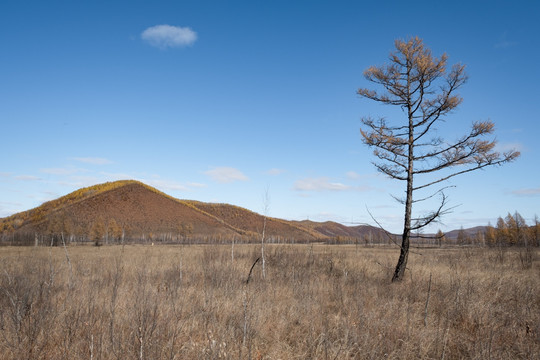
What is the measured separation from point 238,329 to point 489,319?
4411 mm

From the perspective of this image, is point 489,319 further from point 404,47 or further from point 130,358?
point 404,47

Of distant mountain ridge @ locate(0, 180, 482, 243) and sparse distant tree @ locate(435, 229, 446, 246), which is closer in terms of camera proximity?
sparse distant tree @ locate(435, 229, 446, 246)

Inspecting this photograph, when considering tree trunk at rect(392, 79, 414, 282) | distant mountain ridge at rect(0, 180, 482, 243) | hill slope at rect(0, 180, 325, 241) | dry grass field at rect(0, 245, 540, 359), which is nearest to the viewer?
dry grass field at rect(0, 245, 540, 359)

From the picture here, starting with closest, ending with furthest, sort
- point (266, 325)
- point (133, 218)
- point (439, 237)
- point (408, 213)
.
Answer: point (266, 325), point (439, 237), point (408, 213), point (133, 218)

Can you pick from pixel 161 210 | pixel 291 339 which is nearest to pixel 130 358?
pixel 291 339

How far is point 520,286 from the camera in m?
7.92

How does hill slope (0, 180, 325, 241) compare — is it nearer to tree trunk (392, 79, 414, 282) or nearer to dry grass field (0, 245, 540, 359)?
dry grass field (0, 245, 540, 359)

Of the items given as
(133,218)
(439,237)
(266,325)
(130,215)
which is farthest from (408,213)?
(130,215)

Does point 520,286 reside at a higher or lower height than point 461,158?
lower

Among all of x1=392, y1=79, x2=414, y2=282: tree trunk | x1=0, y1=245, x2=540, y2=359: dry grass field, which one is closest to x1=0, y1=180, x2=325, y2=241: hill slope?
x1=0, y1=245, x2=540, y2=359: dry grass field

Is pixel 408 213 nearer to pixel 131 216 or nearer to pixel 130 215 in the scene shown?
pixel 131 216

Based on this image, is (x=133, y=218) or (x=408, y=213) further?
(x=133, y=218)

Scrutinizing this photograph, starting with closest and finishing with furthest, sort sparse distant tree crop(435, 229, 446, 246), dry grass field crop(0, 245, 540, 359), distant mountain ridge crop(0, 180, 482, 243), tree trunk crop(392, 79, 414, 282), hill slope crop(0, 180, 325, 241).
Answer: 1. dry grass field crop(0, 245, 540, 359)
2. sparse distant tree crop(435, 229, 446, 246)
3. tree trunk crop(392, 79, 414, 282)
4. distant mountain ridge crop(0, 180, 482, 243)
5. hill slope crop(0, 180, 325, 241)

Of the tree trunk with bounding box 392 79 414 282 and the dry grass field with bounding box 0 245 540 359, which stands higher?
the tree trunk with bounding box 392 79 414 282
